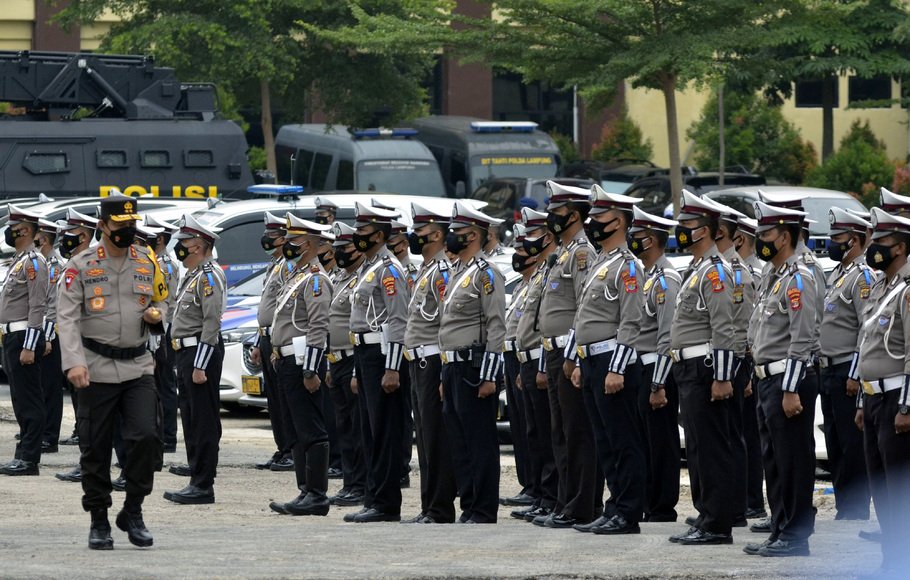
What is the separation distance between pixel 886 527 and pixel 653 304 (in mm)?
2160

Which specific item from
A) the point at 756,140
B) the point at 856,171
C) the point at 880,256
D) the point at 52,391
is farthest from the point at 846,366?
the point at 756,140

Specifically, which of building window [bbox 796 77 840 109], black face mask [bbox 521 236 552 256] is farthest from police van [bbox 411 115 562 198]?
black face mask [bbox 521 236 552 256]

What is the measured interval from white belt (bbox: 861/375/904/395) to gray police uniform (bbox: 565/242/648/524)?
1.66 metres

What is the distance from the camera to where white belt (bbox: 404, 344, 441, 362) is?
9344mm

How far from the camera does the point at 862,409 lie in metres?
7.50

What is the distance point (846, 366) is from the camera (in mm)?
9617

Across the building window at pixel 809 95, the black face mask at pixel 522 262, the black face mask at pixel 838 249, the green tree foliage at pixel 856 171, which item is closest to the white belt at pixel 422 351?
the black face mask at pixel 522 262

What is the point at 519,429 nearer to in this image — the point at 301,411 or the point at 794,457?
the point at 301,411

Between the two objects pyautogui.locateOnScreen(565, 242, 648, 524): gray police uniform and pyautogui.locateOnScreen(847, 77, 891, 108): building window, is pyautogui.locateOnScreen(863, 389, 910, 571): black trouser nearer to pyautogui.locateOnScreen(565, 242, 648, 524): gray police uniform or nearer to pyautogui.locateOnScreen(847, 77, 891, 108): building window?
pyautogui.locateOnScreen(565, 242, 648, 524): gray police uniform

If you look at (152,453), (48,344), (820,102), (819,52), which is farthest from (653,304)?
(820,102)

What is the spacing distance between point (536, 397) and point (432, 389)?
0.75 meters

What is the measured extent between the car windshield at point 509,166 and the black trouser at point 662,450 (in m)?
21.3

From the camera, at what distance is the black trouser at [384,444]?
9555 mm

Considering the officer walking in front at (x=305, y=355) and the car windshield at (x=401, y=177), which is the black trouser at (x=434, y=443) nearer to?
the officer walking in front at (x=305, y=355)
